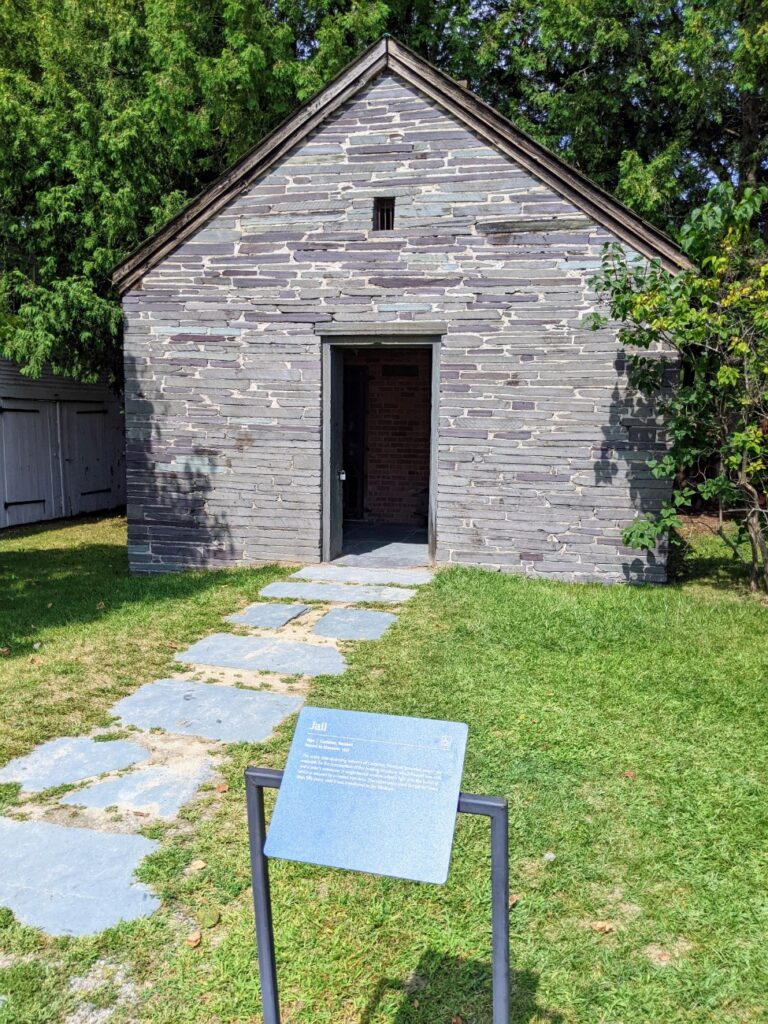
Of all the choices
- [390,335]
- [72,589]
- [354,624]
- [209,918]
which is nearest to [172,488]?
[72,589]

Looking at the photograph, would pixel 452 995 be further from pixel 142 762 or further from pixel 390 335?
pixel 390 335

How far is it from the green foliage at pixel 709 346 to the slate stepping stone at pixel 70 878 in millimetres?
6230

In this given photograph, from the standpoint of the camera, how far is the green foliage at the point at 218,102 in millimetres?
12688

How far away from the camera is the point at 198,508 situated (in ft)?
31.3

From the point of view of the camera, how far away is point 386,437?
13.8 m

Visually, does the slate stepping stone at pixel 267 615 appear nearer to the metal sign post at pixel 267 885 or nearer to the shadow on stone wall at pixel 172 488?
the shadow on stone wall at pixel 172 488

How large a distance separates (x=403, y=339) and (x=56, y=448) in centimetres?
1026

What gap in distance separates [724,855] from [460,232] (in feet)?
23.0

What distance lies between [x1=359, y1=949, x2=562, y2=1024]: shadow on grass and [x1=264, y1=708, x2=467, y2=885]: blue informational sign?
973 millimetres

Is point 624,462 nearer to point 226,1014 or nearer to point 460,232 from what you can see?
point 460,232

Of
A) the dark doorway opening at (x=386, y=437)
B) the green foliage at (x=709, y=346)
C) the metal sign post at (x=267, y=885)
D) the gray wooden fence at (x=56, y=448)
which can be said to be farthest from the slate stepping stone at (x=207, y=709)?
the gray wooden fence at (x=56, y=448)

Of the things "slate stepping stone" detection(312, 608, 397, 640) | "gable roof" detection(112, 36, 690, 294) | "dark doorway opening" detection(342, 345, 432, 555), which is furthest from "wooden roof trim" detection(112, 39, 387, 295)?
"slate stepping stone" detection(312, 608, 397, 640)

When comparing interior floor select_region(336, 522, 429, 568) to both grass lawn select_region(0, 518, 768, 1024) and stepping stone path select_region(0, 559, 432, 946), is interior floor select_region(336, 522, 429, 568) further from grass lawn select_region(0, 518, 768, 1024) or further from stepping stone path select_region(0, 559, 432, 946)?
grass lawn select_region(0, 518, 768, 1024)

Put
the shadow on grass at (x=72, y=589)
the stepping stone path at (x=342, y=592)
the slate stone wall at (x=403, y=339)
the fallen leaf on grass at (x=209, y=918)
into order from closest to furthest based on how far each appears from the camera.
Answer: the fallen leaf on grass at (x=209, y=918), the shadow on grass at (x=72, y=589), the stepping stone path at (x=342, y=592), the slate stone wall at (x=403, y=339)
